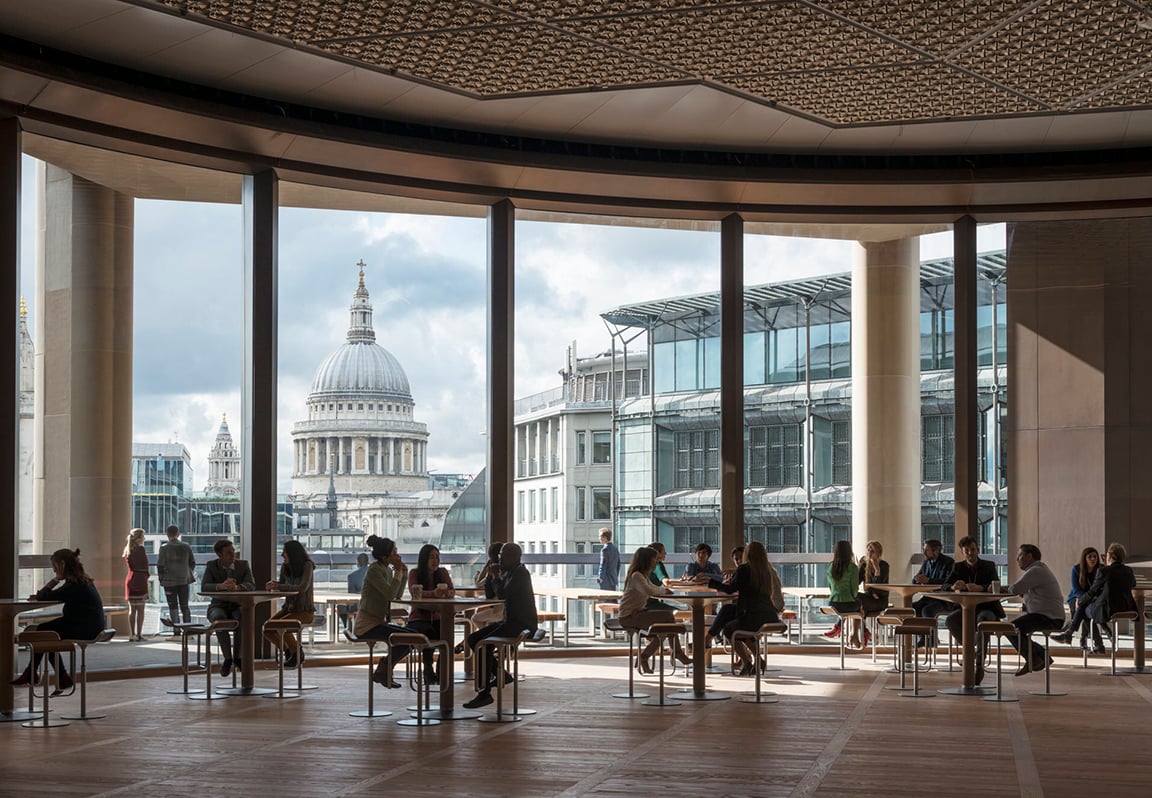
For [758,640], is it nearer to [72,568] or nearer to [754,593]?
[754,593]

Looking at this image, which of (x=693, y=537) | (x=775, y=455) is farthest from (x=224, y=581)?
(x=775, y=455)

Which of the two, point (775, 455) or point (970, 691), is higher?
point (775, 455)

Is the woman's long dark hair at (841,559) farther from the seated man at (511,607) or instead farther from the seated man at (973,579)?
the seated man at (511,607)

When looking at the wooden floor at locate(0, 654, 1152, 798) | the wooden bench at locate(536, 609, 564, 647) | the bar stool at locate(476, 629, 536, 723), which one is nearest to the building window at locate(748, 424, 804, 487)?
the wooden bench at locate(536, 609, 564, 647)

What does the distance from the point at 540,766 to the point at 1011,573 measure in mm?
7754

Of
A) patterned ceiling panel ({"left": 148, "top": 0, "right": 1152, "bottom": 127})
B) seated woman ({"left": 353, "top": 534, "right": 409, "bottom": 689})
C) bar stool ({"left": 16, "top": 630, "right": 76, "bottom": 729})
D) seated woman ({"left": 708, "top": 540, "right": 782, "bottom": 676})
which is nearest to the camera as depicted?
patterned ceiling panel ({"left": 148, "top": 0, "right": 1152, "bottom": 127})

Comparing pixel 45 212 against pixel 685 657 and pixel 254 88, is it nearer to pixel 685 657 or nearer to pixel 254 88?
pixel 254 88

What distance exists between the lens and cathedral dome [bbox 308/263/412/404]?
11.8 metres

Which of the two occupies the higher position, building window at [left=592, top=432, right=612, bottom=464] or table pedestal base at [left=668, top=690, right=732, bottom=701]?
building window at [left=592, top=432, right=612, bottom=464]

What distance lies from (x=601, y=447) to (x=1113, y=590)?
4.75m

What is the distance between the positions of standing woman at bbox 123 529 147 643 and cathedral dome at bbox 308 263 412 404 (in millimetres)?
2038

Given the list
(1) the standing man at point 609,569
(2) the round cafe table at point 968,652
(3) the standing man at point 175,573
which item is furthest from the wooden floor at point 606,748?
(1) the standing man at point 609,569

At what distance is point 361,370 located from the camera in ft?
41.0

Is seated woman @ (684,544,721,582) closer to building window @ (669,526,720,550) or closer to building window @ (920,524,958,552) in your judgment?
building window @ (669,526,720,550)
